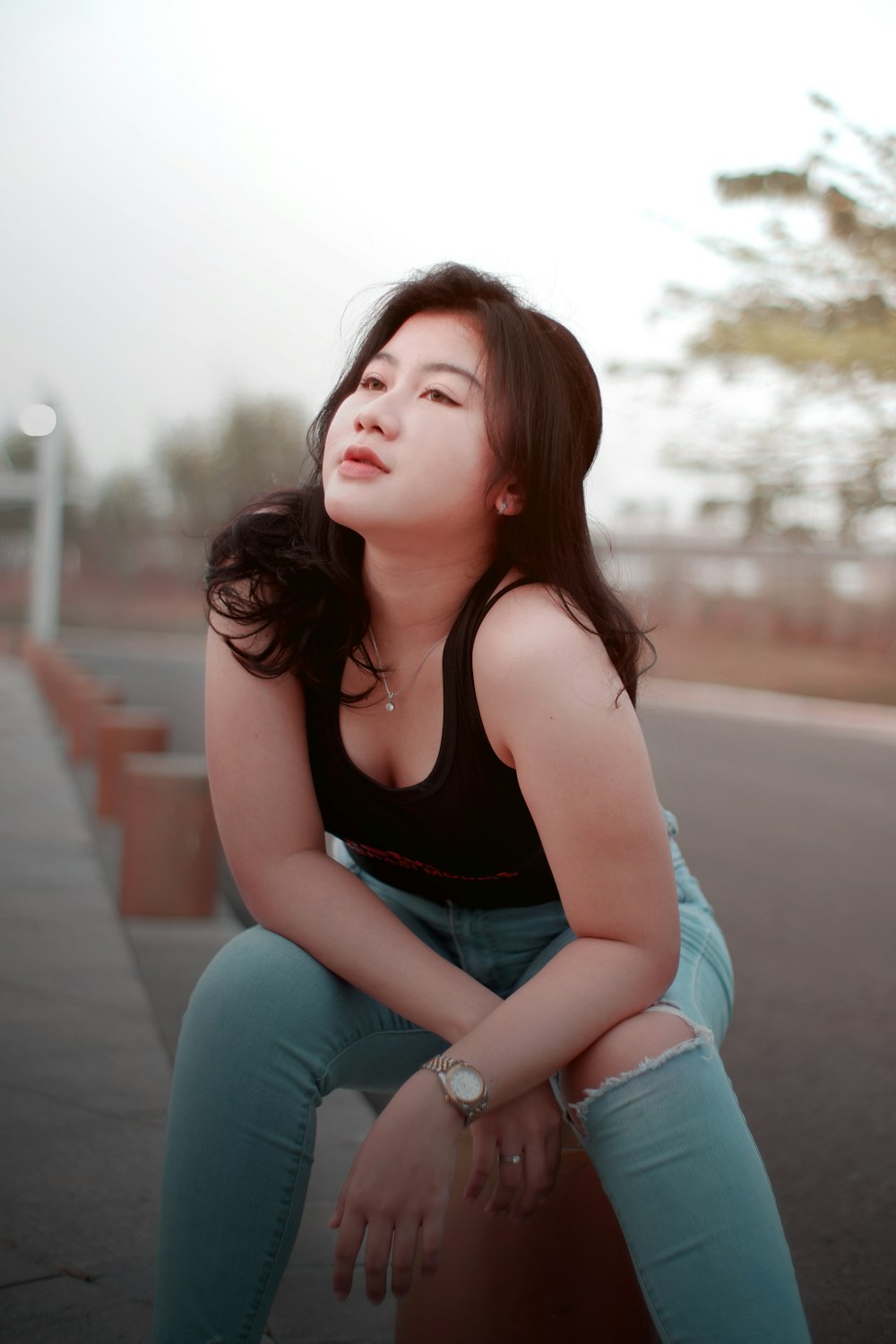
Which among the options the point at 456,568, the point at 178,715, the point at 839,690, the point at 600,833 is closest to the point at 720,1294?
the point at 600,833

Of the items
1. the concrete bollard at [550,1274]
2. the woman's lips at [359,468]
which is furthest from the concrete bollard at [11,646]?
the concrete bollard at [550,1274]

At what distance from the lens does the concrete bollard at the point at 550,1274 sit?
67.1 inches

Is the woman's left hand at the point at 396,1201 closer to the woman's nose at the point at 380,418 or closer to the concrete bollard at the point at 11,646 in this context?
the woman's nose at the point at 380,418

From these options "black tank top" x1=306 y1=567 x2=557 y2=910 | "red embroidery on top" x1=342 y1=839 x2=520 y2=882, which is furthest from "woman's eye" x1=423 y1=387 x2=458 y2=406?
"red embroidery on top" x1=342 y1=839 x2=520 y2=882

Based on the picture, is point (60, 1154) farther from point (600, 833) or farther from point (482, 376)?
point (482, 376)

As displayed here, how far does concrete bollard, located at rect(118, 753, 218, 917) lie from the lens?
4652 mm

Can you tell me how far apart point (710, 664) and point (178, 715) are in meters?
17.6

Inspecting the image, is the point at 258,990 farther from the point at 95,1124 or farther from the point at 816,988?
the point at 816,988

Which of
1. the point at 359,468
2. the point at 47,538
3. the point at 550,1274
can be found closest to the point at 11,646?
the point at 47,538

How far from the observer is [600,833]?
1.76 metres

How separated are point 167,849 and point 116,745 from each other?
2.30 meters

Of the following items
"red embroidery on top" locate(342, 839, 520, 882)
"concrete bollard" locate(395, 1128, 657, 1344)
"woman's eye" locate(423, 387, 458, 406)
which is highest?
"woman's eye" locate(423, 387, 458, 406)

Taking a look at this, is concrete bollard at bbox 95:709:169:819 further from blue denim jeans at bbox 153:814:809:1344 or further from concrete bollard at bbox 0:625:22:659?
concrete bollard at bbox 0:625:22:659

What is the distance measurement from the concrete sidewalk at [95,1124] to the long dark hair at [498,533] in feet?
3.27
